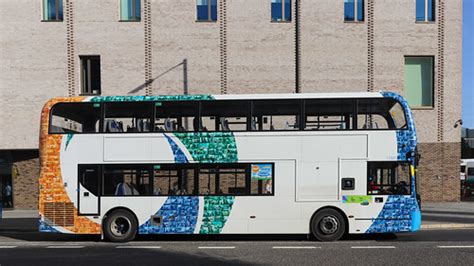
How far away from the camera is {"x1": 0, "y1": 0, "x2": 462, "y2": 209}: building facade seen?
21750 millimetres

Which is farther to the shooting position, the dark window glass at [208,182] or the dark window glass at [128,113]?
the dark window glass at [128,113]

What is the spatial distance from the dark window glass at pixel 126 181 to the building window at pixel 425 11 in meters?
17.0

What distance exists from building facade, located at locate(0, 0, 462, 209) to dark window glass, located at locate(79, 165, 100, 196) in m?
10.6

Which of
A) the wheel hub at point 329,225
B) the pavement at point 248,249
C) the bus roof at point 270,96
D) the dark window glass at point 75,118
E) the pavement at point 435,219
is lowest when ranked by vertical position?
the pavement at point 435,219

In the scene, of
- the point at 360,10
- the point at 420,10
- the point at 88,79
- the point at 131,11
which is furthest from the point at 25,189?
the point at 420,10

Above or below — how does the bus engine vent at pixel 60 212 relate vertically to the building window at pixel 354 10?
below

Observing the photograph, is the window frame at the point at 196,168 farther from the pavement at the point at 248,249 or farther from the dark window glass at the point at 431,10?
the dark window glass at the point at 431,10

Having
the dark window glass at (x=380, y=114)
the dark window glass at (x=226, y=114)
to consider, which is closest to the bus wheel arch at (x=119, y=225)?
the dark window glass at (x=226, y=114)

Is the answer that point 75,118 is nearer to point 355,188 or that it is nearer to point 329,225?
point 329,225

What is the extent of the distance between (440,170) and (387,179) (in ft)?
41.0

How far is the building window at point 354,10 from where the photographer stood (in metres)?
22.2

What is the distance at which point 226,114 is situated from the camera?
37.9ft

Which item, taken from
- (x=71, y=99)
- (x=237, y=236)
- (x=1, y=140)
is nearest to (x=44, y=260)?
(x=71, y=99)

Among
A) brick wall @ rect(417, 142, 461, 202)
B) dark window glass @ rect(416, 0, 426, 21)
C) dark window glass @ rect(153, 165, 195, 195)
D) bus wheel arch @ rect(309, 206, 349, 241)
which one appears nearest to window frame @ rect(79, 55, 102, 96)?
dark window glass @ rect(153, 165, 195, 195)
